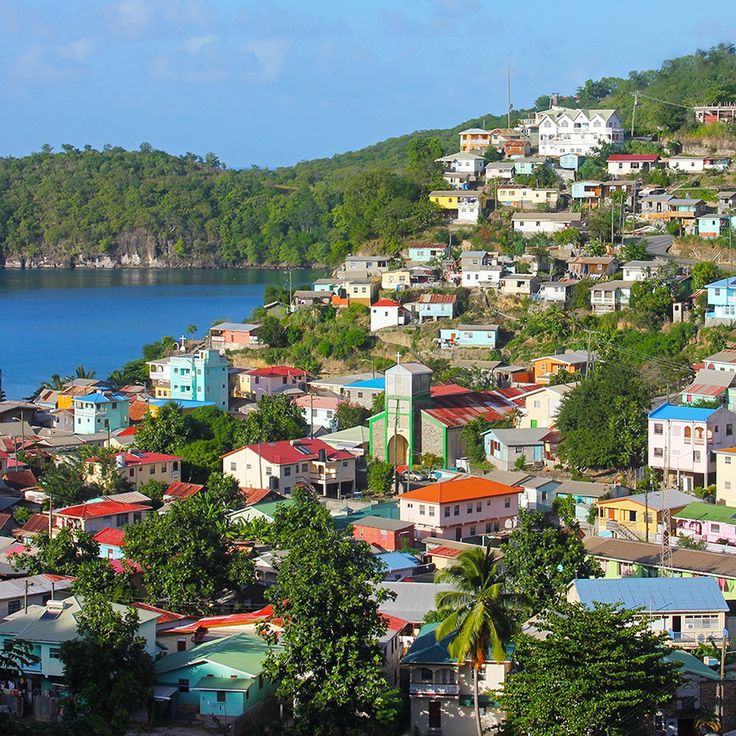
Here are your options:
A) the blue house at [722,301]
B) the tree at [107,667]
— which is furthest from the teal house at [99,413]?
the tree at [107,667]


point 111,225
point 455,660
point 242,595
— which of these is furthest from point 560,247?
point 111,225

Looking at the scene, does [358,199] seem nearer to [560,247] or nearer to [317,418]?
[560,247]

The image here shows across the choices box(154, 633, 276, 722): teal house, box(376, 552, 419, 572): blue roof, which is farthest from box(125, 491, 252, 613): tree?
box(154, 633, 276, 722): teal house

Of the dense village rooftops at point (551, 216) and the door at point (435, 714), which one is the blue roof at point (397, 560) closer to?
the door at point (435, 714)

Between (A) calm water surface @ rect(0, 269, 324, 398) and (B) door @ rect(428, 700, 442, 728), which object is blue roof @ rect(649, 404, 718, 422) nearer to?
(B) door @ rect(428, 700, 442, 728)

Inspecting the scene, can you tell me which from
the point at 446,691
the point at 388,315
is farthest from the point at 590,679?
the point at 388,315

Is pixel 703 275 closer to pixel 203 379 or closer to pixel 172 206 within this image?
pixel 203 379
